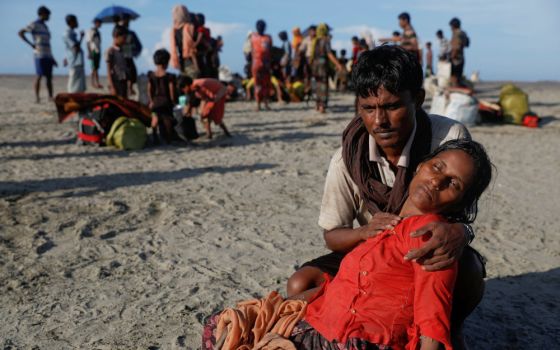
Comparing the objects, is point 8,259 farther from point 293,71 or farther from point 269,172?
point 293,71

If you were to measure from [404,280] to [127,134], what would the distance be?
5.87 meters

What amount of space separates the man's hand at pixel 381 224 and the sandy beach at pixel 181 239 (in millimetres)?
1003

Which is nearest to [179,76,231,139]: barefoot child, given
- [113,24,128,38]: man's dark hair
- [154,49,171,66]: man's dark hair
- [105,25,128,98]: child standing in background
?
[154,49,171,66]: man's dark hair

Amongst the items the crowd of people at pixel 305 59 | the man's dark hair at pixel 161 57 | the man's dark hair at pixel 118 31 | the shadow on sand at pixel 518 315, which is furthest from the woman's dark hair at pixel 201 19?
the shadow on sand at pixel 518 315

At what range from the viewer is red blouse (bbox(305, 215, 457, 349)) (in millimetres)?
1774

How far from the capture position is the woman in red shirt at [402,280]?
5.86 feet

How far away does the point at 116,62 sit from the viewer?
857 cm

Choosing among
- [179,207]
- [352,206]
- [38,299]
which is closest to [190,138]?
[179,207]

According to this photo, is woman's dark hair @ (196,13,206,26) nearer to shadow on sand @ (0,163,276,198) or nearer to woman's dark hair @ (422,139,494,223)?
shadow on sand @ (0,163,276,198)

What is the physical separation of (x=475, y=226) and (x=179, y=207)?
2488 millimetres

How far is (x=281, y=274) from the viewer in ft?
11.1

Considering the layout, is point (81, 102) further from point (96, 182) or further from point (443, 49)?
point (443, 49)

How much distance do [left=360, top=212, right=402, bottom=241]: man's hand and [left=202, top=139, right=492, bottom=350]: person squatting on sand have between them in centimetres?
1

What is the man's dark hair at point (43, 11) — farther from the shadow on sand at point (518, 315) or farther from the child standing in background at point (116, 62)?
the shadow on sand at point (518, 315)
